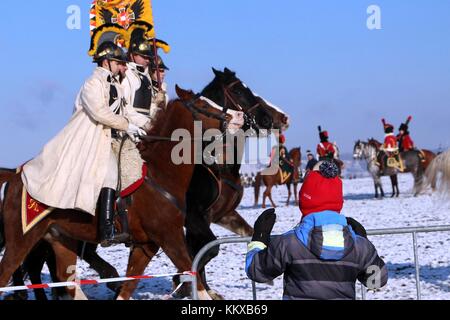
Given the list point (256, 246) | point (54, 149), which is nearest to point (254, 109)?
point (54, 149)

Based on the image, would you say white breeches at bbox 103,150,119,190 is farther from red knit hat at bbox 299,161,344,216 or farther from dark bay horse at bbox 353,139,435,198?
dark bay horse at bbox 353,139,435,198

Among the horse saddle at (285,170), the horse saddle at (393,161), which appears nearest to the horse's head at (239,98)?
the horse saddle at (285,170)

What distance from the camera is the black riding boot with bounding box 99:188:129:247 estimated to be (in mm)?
7176

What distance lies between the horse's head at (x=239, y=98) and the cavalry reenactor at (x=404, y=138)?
23.1 m

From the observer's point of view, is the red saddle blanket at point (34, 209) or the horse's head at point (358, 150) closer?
the red saddle blanket at point (34, 209)

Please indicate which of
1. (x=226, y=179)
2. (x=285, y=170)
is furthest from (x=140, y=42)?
(x=285, y=170)

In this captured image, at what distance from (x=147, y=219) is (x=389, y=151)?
77.3 ft

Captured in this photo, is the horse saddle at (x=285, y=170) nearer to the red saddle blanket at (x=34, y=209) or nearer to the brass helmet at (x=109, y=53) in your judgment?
the brass helmet at (x=109, y=53)

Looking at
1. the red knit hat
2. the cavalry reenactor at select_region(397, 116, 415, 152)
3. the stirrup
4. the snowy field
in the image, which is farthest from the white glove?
the cavalry reenactor at select_region(397, 116, 415, 152)

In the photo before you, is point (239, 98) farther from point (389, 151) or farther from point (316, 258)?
point (389, 151)

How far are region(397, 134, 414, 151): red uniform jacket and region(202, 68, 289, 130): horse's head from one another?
76.2 ft

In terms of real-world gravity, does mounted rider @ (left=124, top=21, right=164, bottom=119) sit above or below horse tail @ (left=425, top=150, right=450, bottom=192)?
above

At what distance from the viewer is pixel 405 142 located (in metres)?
32.2

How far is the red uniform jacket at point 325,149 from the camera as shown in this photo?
29.5 meters
